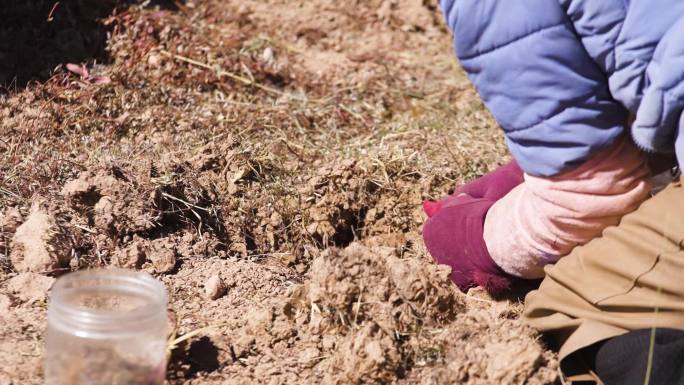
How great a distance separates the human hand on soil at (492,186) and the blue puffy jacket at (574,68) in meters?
0.53

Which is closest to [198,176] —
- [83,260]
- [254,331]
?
[83,260]

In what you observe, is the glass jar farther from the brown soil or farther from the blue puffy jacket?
the blue puffy jacket

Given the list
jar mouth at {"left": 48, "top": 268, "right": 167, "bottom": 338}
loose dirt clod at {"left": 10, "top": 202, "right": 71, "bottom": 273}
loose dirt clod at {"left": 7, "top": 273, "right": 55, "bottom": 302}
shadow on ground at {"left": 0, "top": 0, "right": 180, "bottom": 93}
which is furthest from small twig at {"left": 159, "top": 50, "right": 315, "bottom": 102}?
jar mouth at {"left": 48, "top": 268, "right": 167, "bottom": 338}

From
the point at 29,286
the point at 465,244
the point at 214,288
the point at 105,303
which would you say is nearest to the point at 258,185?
the point at 214,288

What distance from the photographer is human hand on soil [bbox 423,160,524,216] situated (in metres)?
2.64

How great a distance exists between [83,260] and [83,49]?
140 centimetres

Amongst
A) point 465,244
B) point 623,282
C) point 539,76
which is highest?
point 539,76

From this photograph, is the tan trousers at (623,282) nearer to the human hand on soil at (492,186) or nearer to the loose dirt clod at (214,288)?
the human hand on soil at (492,186)

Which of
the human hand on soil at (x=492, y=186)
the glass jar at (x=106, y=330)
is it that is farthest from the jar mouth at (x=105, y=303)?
the human hand on soil at (x=492, y=186)

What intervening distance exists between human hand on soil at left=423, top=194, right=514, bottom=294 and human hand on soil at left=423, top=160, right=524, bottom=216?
0.18ft

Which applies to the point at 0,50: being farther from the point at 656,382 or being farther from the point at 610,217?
the point at 656,382

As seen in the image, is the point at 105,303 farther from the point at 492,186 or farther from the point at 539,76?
the point at 492,186

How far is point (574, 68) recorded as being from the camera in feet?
6.51

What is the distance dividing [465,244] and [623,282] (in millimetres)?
510
